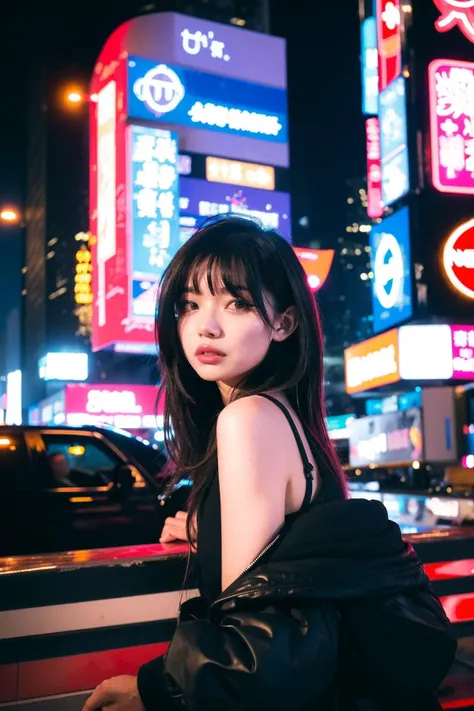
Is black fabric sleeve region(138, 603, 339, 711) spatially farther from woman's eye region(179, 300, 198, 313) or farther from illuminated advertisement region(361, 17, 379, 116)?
illuminated advertisement region(361, 17, 379, 116)

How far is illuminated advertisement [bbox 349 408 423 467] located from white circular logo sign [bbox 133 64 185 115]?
1108cm

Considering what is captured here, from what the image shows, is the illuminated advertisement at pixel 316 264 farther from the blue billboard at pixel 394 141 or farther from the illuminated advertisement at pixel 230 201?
the blue billboard at pixel 394 141

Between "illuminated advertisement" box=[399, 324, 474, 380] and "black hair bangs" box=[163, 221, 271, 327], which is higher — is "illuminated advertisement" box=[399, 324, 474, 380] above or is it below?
above

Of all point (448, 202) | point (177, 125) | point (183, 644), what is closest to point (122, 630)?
point (183, 644)

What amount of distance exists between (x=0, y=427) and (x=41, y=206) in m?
47.0

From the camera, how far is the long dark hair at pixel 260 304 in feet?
5.26

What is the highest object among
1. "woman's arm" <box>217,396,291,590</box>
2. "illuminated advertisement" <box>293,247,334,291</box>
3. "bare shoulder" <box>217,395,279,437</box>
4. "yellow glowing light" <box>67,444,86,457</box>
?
"illuminated advertisement" <box>293,247,334,291</box>

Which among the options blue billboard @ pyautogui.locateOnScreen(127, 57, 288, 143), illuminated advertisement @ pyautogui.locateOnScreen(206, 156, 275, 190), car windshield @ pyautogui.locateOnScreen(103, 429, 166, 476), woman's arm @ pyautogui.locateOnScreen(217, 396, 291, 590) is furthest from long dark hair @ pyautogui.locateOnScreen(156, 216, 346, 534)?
illuminated advertisement @ pyautogui.locateOnScreen(206, 156, 275, 190)

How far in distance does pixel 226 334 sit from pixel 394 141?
1412cm

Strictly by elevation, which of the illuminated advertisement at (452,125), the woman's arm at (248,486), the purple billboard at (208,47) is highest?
the purple billboard at (208,47)

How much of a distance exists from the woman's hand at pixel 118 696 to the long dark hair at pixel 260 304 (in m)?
0.41

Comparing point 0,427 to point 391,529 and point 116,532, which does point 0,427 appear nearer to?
point 116,532

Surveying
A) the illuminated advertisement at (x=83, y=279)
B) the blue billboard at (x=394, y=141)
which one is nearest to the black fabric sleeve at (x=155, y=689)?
the blue billboard at (x=394, y=141)

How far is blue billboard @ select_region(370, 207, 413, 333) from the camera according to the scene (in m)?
14.2
